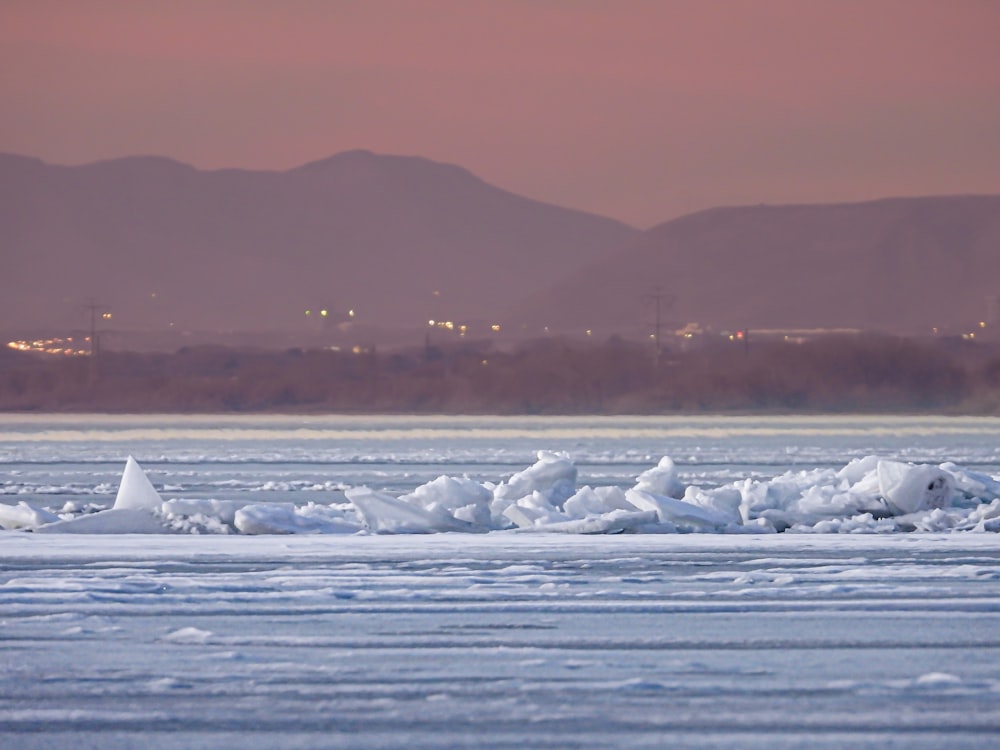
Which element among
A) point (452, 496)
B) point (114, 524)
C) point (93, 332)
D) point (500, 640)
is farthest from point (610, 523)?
point (93, 332)

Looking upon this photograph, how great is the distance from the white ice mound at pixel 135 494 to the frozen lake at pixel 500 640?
939 mm

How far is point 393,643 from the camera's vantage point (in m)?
7.54

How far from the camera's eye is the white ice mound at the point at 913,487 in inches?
559

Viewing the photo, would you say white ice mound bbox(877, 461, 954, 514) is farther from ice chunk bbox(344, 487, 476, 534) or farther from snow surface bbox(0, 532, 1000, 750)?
ice chunk bbox(344, 487, 476, 534)

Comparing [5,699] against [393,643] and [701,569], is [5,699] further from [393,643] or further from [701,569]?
[701,569]

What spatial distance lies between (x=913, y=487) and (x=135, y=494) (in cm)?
713

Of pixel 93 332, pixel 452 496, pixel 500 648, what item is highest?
pixel 93 332

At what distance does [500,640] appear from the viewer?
25.0ft

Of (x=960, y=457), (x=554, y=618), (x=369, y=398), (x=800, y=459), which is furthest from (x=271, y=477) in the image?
(x=369, y=398)

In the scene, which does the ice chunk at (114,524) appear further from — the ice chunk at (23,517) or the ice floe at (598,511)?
the ice chunk at (23,517)

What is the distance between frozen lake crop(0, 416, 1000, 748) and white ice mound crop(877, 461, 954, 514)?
1.23 m

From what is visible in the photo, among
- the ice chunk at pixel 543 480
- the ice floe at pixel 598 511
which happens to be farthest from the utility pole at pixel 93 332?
the ice floe at pixel 598 511

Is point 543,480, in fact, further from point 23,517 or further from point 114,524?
point 23,517

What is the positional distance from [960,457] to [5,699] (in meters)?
23.7
